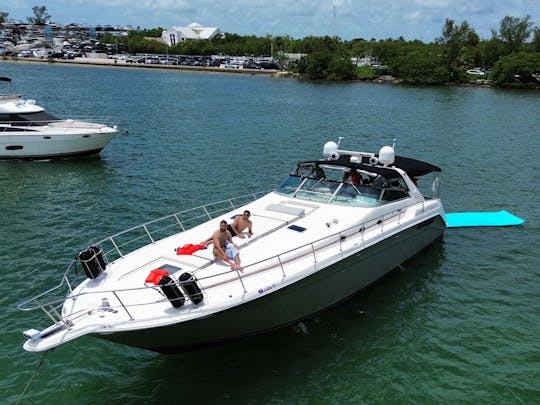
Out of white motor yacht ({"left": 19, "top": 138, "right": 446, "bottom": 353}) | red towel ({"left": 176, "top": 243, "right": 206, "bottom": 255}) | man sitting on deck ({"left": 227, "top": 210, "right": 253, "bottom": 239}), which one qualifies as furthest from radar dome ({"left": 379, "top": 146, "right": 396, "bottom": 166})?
red towel ({"left": 176, "top": 243, "right": 206, "bottom": 255})

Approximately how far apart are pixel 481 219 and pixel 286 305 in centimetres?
1111

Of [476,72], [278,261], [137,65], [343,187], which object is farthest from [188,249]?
[137,65]

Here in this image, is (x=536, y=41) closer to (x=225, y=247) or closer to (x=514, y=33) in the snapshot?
(x=514, y=33)

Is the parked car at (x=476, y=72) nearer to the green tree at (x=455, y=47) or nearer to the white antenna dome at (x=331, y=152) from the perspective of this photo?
the green tree at (x=455, y=47)

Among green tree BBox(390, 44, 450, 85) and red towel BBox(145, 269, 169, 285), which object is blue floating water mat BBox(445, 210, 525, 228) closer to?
red towel BBox(145, 269, 169, 285)

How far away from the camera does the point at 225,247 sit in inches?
410

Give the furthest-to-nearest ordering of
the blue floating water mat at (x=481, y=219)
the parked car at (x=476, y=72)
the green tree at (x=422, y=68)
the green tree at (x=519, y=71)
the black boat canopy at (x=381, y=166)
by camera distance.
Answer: the parked car at (x=476, y=72) → the green tree at (x=422, y=68) → the green tree at (x=519, y=71) → the blue floating water mat at (x=481, y=219) → the black boat canopy at (x=381, y=166)

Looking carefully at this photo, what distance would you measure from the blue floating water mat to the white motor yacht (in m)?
2.79

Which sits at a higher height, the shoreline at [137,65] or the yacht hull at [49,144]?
the yacht hull at [49,144]

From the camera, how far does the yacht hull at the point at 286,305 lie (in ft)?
28.4

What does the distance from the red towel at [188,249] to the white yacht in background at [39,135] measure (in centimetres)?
1809

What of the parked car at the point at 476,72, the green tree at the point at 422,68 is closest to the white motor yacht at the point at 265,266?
the green tree at the point at 422,68

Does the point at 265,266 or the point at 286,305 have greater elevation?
the point at 265,266

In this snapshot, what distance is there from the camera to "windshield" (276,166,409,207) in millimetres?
13102
